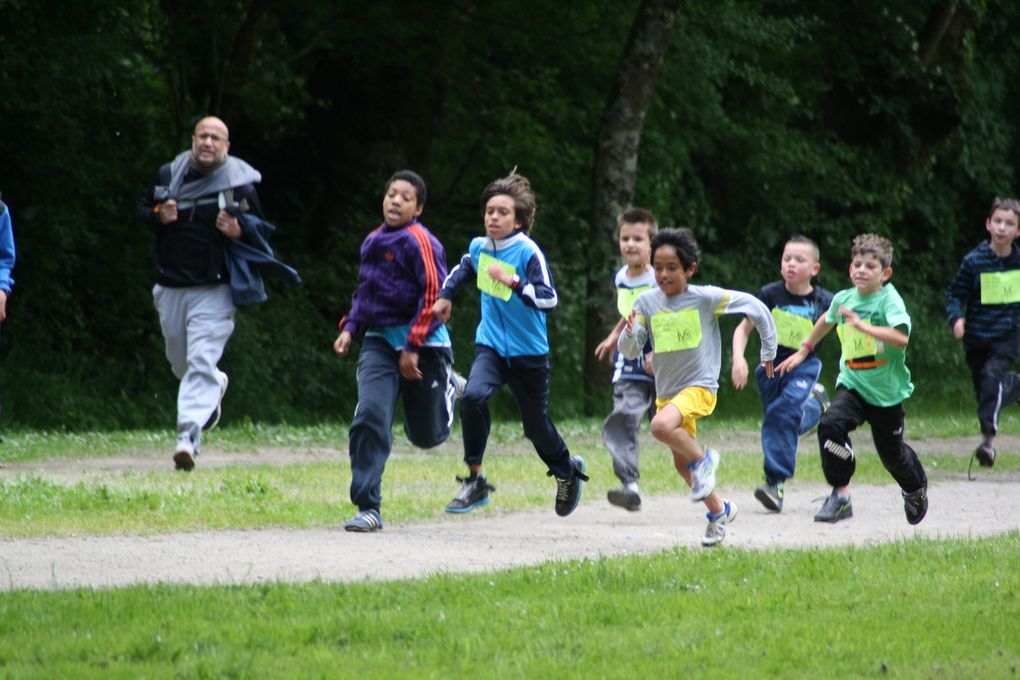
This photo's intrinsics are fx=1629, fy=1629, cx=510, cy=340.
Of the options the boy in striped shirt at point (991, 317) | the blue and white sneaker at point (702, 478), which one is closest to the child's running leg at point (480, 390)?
the blue and white sneaker at point (702, 478)

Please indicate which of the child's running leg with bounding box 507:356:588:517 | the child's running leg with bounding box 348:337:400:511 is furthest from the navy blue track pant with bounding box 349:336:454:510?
the child's running leg with bounding box 507:356:588:517

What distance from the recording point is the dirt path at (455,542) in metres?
6.95

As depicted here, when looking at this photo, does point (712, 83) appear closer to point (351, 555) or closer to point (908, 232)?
point (908, 232)

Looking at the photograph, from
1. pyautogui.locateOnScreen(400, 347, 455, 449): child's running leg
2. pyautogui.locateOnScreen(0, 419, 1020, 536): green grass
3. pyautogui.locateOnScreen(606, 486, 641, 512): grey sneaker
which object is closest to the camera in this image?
pyautogui.locateOnScreen(0, 419, 1020, 536): green grass

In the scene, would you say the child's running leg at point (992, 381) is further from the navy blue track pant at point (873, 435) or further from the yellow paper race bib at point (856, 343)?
the yellow paper race bib at point (856, 343)

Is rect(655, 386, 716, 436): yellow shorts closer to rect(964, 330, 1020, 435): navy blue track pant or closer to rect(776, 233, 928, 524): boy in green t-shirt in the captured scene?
rect(776, 233, 928, 524): boy in green t-shirt

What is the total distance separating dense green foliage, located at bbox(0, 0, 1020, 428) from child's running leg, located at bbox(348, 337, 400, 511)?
1028 centimetres

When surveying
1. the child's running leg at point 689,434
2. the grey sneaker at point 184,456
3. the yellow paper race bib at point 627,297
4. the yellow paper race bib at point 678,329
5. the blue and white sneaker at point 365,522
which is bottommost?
the grey sneaker at point 184,456

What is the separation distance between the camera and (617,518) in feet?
31.0

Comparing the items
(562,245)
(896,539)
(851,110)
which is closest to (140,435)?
(896,539)

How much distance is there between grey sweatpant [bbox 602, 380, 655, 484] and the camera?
9867mm

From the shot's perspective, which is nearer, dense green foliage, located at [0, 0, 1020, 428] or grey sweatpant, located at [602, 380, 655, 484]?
grey sweatpant, located at [602, 380, 655, 484]

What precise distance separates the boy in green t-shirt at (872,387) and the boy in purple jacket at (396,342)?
Answer: 2.22 metres

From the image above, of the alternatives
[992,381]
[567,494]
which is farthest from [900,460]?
[992,381]
